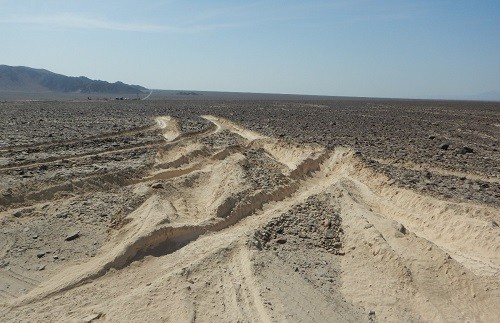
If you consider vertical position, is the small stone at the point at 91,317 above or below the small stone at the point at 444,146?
below

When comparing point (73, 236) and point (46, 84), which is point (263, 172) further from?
point (46, 84)

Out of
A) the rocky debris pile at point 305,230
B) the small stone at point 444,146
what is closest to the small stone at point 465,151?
the small stone at point 444,146

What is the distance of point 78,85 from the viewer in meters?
152

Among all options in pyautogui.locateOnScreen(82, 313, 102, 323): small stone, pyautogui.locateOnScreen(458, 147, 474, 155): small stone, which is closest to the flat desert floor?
pyautogui.locateOnScreen(82, 313, 102, 323): small stone

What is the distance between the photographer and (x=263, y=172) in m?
13.3

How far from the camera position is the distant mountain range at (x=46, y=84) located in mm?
147000

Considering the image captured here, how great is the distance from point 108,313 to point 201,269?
1.67 metres

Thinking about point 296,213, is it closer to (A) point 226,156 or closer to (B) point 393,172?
(B) point 393,172

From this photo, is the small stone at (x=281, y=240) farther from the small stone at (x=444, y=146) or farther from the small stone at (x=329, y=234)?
the small stone at (x=444, y=146)

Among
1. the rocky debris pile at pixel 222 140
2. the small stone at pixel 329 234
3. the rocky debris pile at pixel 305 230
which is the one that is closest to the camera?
the rocky debris pile at pixel 305 230

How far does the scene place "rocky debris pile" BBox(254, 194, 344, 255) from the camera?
855 centimetres

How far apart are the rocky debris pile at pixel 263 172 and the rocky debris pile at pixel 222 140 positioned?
3137 millimetres

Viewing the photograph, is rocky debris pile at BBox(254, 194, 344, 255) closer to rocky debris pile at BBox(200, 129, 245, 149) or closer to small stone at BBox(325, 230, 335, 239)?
small stone at BBox(325, 230, 335, 239)

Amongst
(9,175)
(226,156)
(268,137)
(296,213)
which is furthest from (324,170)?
(9,175)
